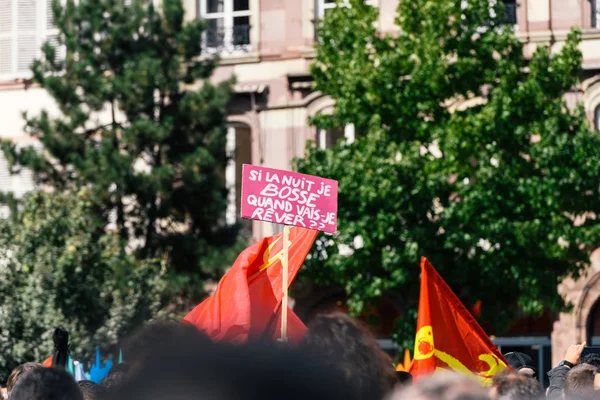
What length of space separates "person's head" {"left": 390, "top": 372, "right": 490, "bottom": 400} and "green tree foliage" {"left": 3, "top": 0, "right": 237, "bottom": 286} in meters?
19.6

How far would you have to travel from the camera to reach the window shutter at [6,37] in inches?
1040

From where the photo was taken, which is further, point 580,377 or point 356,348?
point 580,377

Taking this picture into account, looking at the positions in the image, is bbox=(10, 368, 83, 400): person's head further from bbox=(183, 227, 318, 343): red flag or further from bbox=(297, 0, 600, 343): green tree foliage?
bbox=(297, 0, 600, 343): green tree foliage

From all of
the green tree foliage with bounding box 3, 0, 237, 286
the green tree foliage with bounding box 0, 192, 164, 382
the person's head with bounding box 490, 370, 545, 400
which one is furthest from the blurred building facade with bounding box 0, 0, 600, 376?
the person's head with bounding box 490, 370, 545, 400

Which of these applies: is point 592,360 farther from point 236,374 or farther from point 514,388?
point 236,374

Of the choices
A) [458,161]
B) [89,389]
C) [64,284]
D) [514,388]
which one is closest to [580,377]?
[514,388]

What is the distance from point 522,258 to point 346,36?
412cm

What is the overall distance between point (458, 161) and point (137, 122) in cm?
564

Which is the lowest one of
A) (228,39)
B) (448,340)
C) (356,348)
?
(448,340)

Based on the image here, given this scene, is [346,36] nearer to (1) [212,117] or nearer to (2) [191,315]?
(1) [212,117]

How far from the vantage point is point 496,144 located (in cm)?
1962

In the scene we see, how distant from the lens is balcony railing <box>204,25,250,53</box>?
25.1 metres

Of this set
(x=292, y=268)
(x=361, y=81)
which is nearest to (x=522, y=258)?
(x=361, y=81)

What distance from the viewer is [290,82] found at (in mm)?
24719
